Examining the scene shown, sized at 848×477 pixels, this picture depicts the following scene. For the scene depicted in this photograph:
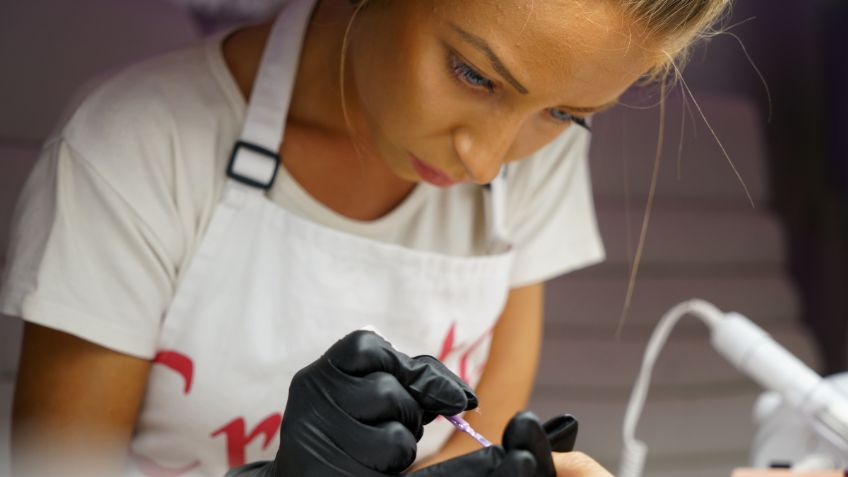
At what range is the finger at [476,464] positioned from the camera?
561mm

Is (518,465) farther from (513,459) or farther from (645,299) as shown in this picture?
(645,299)

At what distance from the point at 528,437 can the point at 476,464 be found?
1.5 inches

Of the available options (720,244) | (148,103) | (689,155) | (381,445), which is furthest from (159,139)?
(720,244)

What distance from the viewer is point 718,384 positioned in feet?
5.58

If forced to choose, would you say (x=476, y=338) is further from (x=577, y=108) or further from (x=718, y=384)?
(x=718, y=384)

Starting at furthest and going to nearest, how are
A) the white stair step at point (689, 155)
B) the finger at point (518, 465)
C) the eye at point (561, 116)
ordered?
the white stair step at point (689, 155), the eye at point (561, 116), the finger at point (518, 465)

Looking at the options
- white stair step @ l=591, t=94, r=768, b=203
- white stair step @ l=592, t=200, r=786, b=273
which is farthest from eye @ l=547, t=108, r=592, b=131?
white stair step @ l=592, t=200, r=786, b=273

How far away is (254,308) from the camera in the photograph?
896mm

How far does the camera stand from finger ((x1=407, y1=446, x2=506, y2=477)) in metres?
0.56

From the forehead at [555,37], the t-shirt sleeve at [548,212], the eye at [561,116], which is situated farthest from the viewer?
the t-shirt sleeve at [548,212]

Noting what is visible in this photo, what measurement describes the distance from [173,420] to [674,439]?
3.34 feet

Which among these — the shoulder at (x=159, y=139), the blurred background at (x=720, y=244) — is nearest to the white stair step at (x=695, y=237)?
the blurred background at (x=720, y=244)

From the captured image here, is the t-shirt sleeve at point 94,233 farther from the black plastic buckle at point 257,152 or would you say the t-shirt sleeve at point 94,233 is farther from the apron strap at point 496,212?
the apron strap at point 496,212

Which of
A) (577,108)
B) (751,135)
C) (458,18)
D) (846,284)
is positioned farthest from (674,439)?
(458,18)
